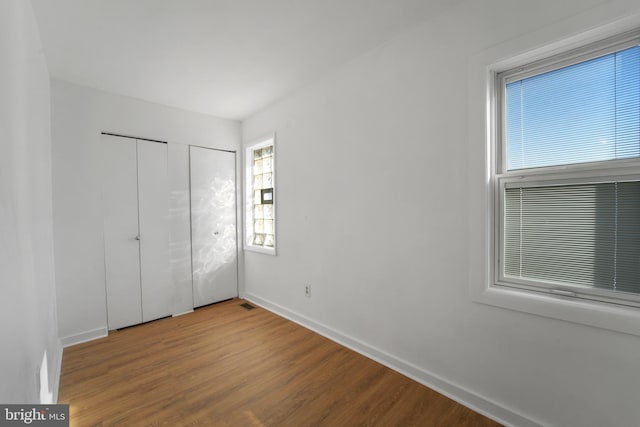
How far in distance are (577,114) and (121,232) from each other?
4086 mm

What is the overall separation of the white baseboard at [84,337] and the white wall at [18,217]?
1.41 meters

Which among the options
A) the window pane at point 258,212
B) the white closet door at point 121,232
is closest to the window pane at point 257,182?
the window pane at point 258,212

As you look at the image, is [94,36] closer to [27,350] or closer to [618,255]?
[27,350]

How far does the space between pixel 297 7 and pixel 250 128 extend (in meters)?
2.20

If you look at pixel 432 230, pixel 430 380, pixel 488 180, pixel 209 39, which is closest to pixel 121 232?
pixel 209 39

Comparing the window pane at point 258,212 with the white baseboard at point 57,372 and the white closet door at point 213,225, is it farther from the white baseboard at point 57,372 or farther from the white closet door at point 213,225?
the white baseboard at point 57,372

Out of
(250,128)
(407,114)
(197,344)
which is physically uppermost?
(250,128)

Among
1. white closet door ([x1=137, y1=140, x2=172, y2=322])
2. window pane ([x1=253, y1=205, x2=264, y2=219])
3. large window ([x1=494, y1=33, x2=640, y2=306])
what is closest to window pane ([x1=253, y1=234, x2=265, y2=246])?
window pane ([x1=253, y1=205, x2=264, y2=219])

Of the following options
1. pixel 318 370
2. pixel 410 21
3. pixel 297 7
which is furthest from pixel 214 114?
pixel 318 370

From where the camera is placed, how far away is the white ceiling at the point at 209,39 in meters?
1.80

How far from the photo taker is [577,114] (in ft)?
4.94

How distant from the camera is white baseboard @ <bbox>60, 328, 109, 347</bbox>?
268 cm

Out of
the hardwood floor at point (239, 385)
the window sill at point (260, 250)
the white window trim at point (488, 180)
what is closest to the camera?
the white window trim at point (488, 180)

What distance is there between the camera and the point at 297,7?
1811 mm
